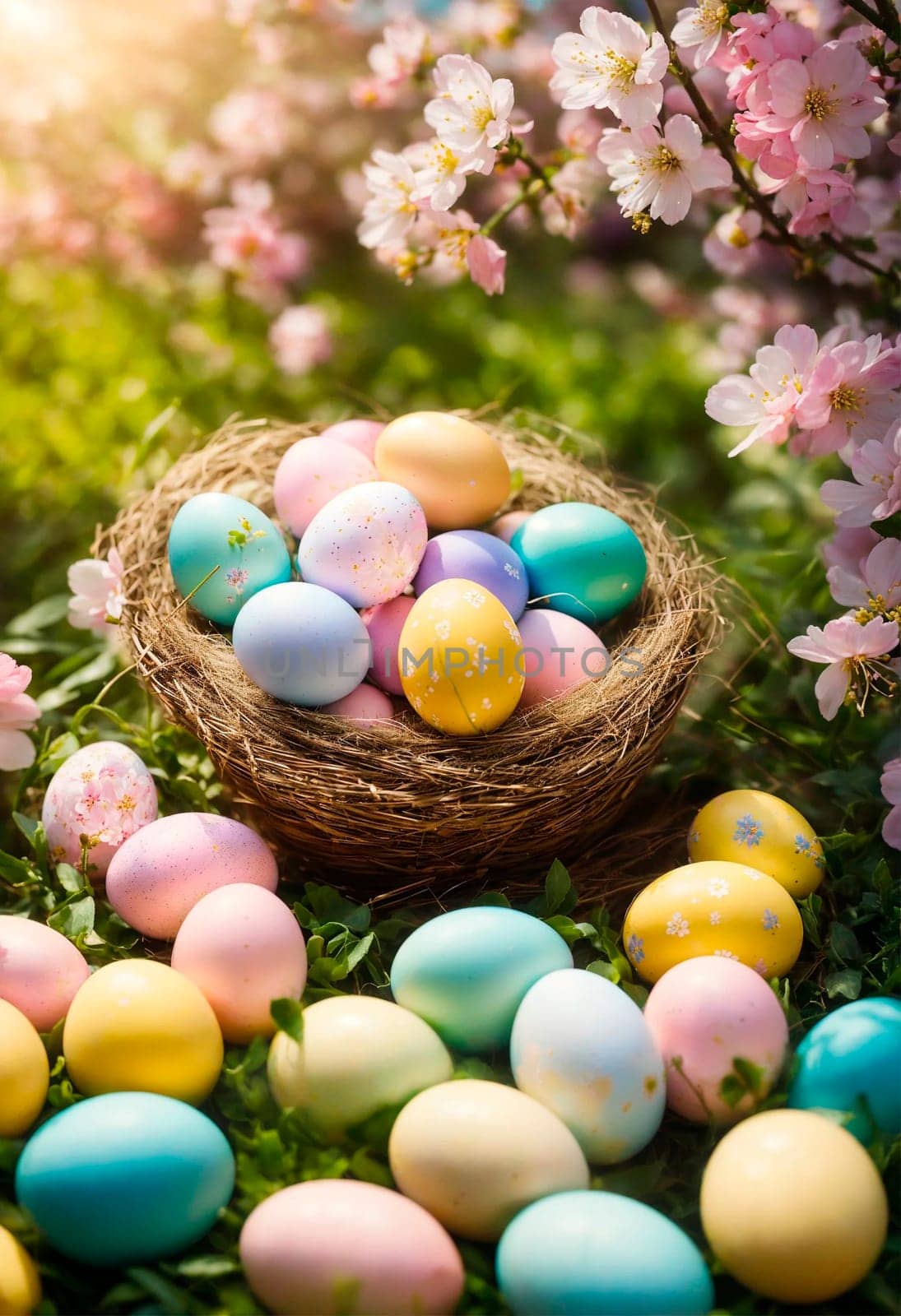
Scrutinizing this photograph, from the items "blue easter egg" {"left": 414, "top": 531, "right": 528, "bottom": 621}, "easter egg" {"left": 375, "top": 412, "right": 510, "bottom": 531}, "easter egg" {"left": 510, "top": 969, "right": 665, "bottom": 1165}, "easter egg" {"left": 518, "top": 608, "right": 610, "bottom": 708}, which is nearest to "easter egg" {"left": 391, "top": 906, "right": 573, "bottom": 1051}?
"easter egg" {"left": 510, "top": 969, "right": 665, "bottom": 1165}

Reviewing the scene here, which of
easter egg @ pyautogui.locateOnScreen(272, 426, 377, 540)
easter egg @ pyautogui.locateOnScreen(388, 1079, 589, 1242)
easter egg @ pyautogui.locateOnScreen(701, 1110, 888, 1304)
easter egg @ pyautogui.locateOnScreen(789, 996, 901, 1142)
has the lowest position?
easter egg @ pyautogui.locateOnScreen(789, 996, 901, 1142)

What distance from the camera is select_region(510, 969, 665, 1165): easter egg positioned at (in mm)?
1154

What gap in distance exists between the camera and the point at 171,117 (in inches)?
109

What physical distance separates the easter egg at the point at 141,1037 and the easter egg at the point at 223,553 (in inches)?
22.9

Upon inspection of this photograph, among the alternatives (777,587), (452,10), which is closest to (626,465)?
(777,587)

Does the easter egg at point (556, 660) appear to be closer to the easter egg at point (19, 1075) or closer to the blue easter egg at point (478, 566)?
the blue easter egg at point (478, 566)

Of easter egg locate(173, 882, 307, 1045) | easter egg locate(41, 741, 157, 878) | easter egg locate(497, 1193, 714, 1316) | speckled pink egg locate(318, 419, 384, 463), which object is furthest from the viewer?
speckled pink egg locate(318, 419, 384, 463)

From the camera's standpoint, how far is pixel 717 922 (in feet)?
4.36

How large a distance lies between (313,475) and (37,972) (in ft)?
2.69

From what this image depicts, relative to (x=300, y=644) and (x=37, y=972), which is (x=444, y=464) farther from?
(x=37, y=972)

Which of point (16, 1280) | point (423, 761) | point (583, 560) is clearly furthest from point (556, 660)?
point (16, 1280)

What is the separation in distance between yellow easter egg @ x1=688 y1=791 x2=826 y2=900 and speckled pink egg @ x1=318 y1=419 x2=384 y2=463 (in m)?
0.82

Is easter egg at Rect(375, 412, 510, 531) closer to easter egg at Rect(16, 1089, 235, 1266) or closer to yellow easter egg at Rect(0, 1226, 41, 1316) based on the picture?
easter egg at Rect(16, 1089, 235, 1266)

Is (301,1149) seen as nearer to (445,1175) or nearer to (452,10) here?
(445,1175)
